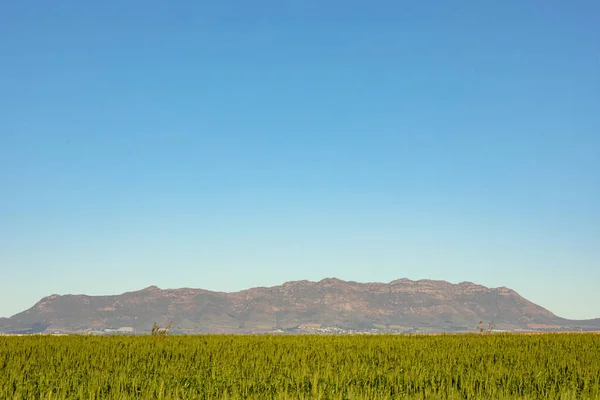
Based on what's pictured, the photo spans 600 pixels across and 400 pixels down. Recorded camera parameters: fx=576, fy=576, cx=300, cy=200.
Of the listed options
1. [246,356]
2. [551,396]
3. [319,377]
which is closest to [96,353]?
[246,356]

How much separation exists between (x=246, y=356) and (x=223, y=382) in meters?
5.64

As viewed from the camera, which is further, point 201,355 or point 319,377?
point 201,355

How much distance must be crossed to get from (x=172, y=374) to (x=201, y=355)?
448 centimetres

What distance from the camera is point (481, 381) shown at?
14.2 metres

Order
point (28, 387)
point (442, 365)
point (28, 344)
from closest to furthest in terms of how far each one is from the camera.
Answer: point (28, 387) → point (442, 365) → point (28, 344)

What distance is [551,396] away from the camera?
12047mm

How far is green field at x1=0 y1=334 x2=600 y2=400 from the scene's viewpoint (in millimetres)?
12766

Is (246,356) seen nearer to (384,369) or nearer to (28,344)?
(384,369)

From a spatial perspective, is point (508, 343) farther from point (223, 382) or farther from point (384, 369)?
point (223, 382)

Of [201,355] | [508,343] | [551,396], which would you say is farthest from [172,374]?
[508,343]

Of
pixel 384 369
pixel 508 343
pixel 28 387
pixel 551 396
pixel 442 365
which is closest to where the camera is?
pixel 551 396

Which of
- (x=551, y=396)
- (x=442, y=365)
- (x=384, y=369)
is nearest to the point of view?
(x=551, y=396)

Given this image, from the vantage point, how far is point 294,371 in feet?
52.4

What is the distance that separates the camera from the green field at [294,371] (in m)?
12.8
